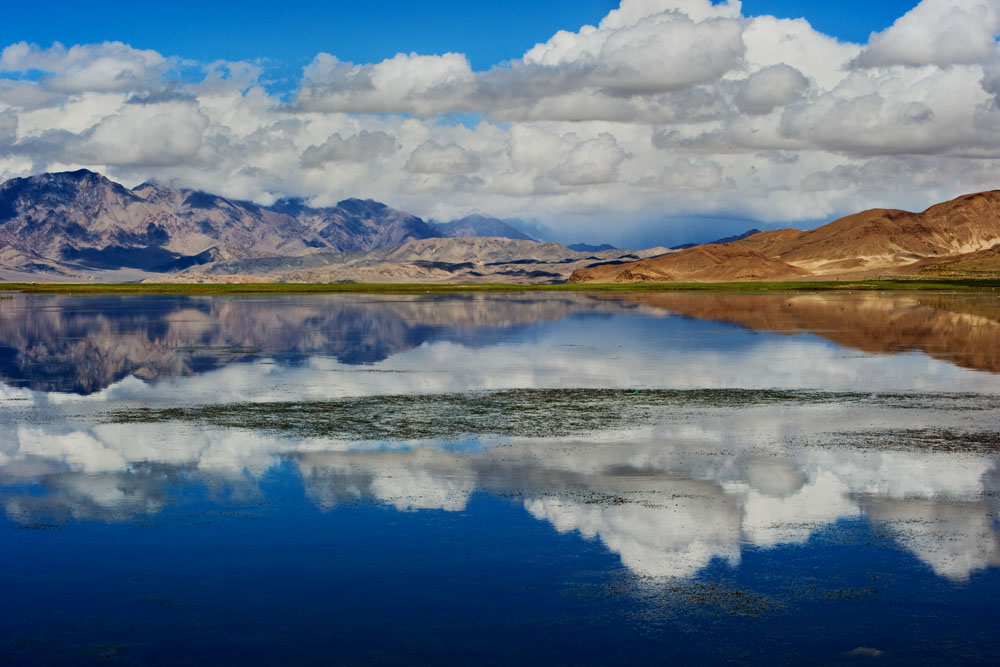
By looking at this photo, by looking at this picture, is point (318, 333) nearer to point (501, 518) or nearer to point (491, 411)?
point (491, 411)

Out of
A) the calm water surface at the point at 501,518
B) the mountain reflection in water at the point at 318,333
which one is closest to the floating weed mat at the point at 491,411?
the calm water surface at the point at 501,518

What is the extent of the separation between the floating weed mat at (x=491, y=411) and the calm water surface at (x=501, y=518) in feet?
0.66

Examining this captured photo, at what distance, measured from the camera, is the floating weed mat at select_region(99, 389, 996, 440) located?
31531 mm

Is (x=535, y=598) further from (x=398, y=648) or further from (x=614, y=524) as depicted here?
(x=614, y=524)

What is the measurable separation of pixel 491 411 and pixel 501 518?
14.0 m

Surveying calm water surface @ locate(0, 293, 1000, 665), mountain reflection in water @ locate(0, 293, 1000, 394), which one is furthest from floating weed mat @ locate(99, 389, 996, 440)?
mountain reflection in water @ locate(0, 293, 1000, 394)

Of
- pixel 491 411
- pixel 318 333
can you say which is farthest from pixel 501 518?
pixel 318 333

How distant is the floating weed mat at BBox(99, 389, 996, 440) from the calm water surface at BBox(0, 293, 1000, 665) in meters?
0.20

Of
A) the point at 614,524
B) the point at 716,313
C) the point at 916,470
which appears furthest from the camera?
the point at 716,313

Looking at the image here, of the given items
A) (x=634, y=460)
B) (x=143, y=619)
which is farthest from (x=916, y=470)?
(x=143, y=619)

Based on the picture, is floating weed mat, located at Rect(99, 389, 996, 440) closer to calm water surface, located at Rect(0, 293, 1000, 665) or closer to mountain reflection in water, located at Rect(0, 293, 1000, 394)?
calm water surface, located at Rect(0, 293, 1000, 665)

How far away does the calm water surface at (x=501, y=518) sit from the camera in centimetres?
1541

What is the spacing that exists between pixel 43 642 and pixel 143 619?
1456mm

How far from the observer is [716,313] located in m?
104
